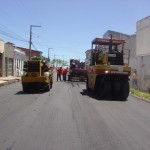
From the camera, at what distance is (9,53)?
58969mm

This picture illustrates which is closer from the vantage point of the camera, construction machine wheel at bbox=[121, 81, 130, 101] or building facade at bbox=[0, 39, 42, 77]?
construction machine wheel at bbox=[121, 81, 130, 101]

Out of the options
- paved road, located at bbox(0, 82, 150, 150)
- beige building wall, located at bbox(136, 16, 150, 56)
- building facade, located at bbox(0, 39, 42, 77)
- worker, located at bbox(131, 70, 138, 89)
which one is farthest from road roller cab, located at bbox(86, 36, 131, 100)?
building facade, located at bbox(0, 39, 42, 77)

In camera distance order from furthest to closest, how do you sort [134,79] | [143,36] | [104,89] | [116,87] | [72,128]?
[143,36] < [134,79] < [116,87] < [104,89] < [72,128]

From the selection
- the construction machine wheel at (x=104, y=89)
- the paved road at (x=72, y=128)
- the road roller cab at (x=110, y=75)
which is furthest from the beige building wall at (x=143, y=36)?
the paved road at (x=72, y=128)

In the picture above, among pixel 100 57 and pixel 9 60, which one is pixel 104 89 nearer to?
pixel 100 57

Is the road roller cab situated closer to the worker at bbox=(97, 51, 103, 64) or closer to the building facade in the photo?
the worker at bbox=(97, 51, 103, 64)

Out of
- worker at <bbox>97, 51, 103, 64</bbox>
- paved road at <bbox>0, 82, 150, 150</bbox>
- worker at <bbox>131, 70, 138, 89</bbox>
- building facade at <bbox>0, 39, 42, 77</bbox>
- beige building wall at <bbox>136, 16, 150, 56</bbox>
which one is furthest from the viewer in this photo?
building facade at <bbox>0, 39, 42, 77</bbox>

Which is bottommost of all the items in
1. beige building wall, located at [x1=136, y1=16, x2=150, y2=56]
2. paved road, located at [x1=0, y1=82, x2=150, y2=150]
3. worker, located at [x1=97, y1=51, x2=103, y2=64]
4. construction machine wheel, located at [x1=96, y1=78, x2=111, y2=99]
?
paved road, located at [x1=0, y1=82, x2=150, y2=150]

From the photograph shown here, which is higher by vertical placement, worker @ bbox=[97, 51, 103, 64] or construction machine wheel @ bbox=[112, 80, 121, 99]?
worker @ bbox=[97, 51, 103, 64]

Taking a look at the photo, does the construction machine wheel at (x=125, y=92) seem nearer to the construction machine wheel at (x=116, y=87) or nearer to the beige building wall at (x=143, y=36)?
the construction machine wheel at (x=116, y=87)

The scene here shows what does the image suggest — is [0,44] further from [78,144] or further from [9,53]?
[78,144]

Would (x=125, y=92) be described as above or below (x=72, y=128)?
above

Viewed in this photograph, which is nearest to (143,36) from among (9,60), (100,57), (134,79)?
(134,79)

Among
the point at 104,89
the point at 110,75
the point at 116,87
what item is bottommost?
the point at 104,89
